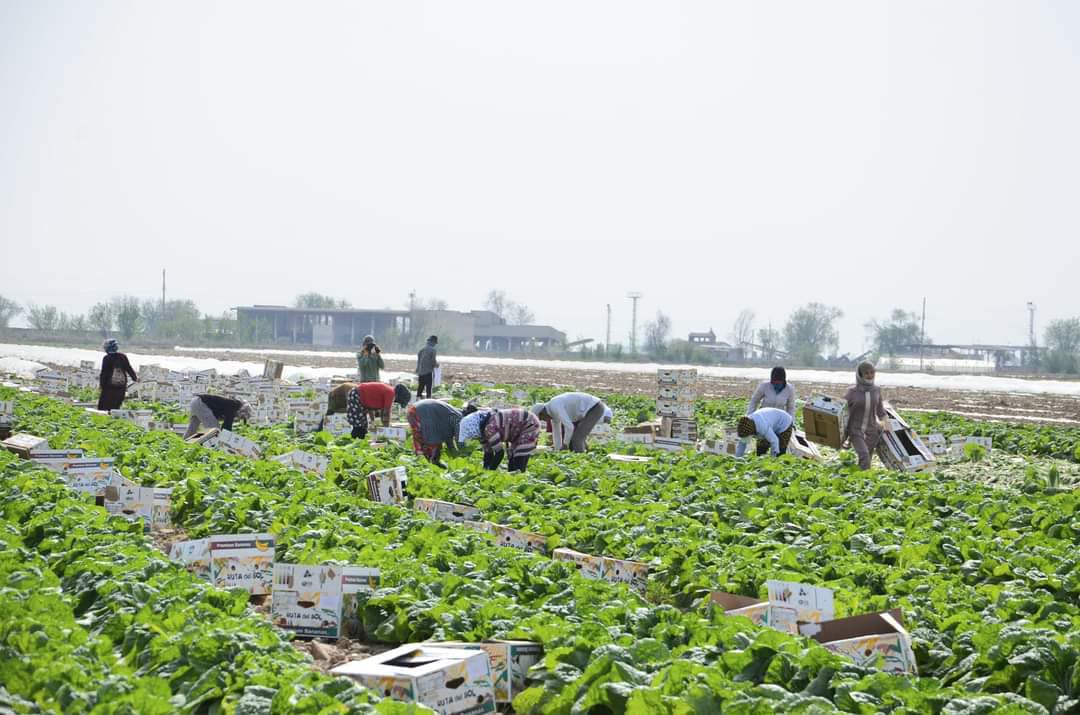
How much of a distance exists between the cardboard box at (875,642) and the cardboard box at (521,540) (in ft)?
10.0

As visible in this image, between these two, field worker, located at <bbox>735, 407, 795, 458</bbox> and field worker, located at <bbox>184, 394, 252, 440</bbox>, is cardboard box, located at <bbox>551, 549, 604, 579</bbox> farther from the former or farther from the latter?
field worker, located at <bbox>184, 394, 252, 440</bbox>

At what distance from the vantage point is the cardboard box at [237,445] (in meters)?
13.8

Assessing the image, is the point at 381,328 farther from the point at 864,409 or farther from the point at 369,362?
the point at 864,409

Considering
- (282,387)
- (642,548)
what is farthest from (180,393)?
(642,548)

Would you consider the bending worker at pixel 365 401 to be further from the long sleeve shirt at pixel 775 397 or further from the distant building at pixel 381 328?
the distant building at pixel 381 328

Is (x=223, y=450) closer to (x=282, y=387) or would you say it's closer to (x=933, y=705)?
(x=282, y=387)

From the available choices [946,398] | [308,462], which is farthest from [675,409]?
[946,398]

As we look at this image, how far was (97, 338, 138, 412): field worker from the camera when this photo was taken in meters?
18.1

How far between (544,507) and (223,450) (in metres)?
5.52

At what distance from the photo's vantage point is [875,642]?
5.70m

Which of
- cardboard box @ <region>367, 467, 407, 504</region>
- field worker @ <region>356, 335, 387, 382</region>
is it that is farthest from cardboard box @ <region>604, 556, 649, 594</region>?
field worker @ <region>356, 335, 387, 382</region>

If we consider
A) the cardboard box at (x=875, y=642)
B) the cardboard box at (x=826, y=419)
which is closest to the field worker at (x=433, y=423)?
the cardboard box at (x=826, y=419)

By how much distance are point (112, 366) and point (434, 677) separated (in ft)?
47.8

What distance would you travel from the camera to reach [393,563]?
745 centimetres
